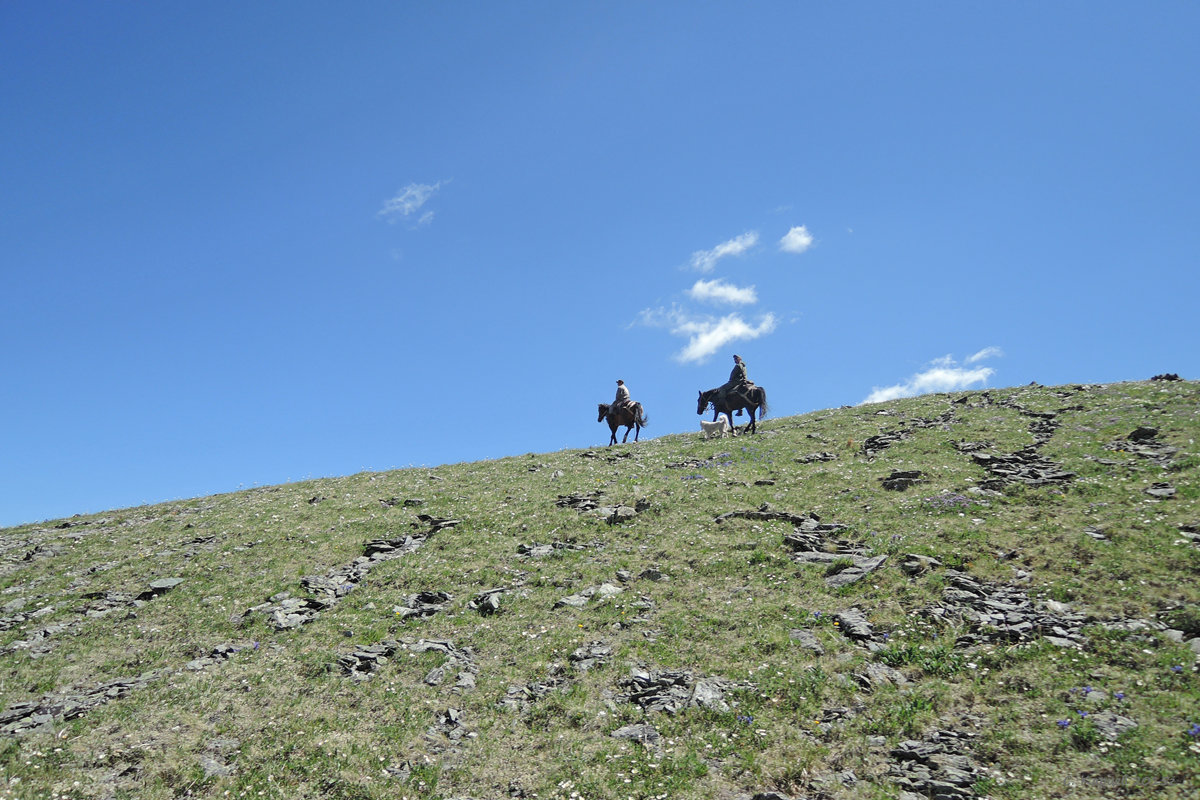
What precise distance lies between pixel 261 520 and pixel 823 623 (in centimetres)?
2433

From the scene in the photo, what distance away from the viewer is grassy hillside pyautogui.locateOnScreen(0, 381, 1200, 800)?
10672 millimetres

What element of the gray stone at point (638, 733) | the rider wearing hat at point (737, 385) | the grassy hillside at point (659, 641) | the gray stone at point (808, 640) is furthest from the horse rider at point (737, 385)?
the gray stone at point (638, 733)

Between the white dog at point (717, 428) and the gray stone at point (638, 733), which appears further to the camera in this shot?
the white dog at point (717, 428)

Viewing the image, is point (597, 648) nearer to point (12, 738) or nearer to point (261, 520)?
point (12, 738)

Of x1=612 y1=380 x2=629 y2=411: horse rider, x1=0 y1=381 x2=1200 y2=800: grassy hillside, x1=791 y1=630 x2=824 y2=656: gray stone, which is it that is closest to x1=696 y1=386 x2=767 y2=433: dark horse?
x1=612 y1=380 x2=629 y2=411: horse rider

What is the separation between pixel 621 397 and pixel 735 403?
26.5 ft

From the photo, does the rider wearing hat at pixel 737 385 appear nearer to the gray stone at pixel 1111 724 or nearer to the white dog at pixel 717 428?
the white dog at pixel 717 428

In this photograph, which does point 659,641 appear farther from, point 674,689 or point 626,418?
point 626,418

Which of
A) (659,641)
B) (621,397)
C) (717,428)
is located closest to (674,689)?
(659,641)

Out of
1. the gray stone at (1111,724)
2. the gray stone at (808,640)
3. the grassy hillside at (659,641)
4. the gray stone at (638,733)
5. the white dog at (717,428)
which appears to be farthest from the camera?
the white dog at (717,428)

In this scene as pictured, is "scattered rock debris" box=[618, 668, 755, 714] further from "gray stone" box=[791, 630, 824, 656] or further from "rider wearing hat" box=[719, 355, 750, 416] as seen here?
"rider wearing hat" box=[719, 355, 750, 416]

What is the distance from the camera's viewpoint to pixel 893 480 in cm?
2392

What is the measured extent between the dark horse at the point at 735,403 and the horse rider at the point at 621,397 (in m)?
5.14

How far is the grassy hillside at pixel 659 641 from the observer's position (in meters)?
10.7
